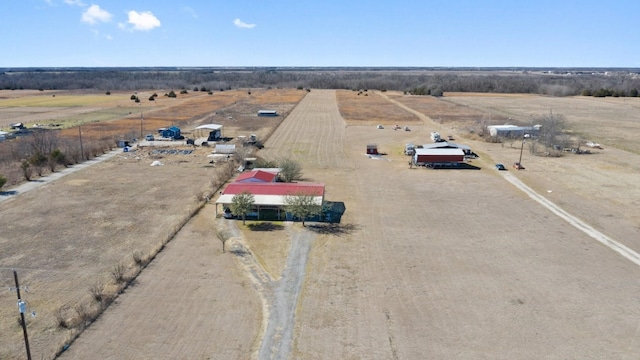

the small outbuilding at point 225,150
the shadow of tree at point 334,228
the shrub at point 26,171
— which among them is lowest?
the shadow of tree at point 334,228

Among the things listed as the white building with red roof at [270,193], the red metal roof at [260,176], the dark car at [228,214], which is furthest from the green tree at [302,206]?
the red metal roof at [260,176]

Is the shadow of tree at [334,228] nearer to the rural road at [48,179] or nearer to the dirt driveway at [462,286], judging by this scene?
the dirt driveway at [462,286]

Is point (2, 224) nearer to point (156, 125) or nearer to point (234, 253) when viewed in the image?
point (234, 253)

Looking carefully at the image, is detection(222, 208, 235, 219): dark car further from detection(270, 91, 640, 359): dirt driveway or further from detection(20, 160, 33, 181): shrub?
detection(20, 160, 33, 181): shrub

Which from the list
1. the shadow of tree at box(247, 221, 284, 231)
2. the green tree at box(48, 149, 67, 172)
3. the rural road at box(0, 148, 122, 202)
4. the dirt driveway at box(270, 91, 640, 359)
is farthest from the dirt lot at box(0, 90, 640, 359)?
the green tree at box(48, 149, 67, 172)

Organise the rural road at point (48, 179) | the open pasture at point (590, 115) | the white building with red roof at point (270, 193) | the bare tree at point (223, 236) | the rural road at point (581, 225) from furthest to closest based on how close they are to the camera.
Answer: the open pasture at point (590, 115), the rural road at point (48, 179), the white building with red roof at point (270, 193), the bare tree at point (223, 236), the rural road at point (581, 225)

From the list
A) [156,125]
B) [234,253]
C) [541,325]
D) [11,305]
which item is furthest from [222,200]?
[156,125]
